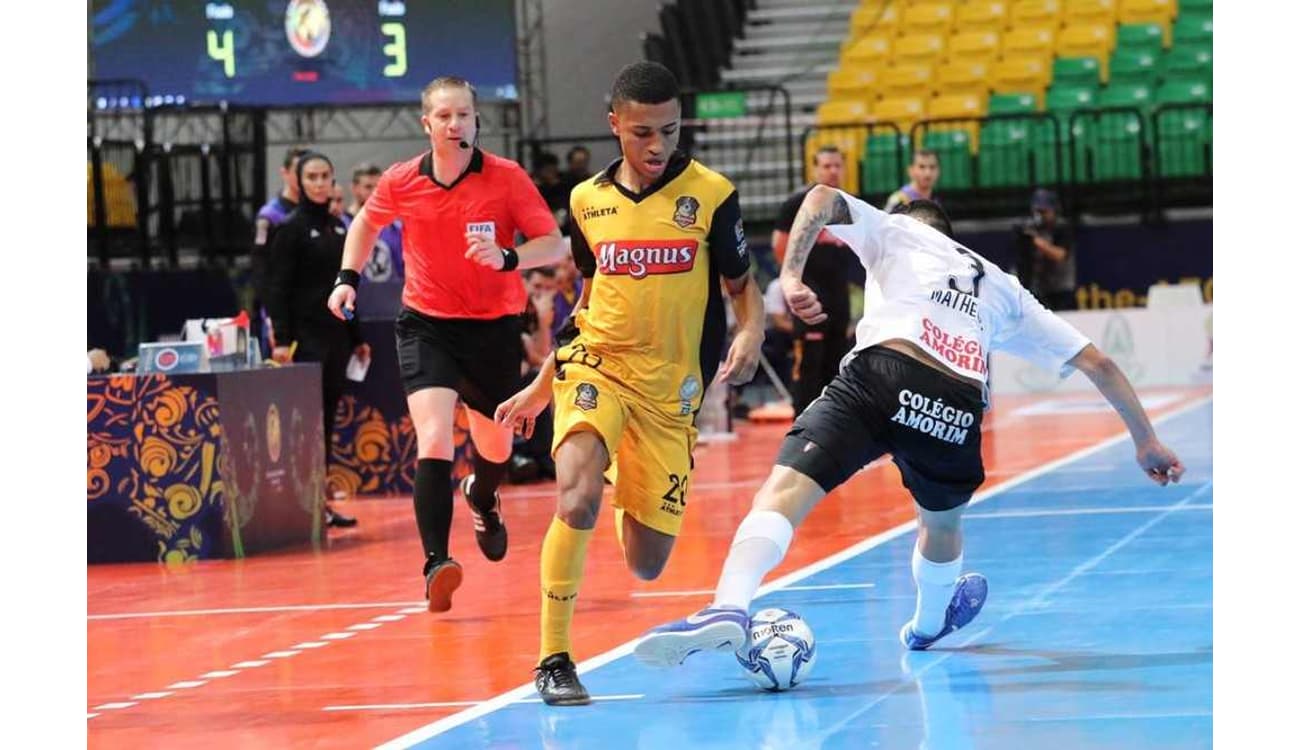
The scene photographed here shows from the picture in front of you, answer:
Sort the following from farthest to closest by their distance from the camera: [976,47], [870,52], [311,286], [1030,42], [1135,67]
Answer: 1. [870,52]
2. [976,47]
3. [1030,42]
4. [1135,67]
5. [311,286]

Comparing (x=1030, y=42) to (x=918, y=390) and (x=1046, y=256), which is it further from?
(x=918, y=390)

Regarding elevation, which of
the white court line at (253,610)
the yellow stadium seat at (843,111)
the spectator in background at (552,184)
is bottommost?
the white court line at (253,610)

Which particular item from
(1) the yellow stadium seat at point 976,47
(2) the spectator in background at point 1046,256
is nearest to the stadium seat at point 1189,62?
(1) the yellow stadium seat at point 976,47

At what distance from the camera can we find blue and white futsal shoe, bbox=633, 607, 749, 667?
574cm

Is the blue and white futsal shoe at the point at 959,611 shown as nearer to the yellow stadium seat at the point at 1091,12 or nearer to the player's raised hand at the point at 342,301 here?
the player's raised hand at the point at 342,301

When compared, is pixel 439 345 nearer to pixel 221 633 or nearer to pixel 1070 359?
pixel 221 633

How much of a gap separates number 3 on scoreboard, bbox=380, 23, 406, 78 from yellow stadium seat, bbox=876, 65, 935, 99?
21.3ft

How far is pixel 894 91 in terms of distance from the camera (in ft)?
79.4

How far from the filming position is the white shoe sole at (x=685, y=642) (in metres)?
5.74

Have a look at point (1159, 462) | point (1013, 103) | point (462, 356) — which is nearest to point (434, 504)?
point (462, 356)

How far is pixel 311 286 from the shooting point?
40.8ft

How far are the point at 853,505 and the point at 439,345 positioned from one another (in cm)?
374

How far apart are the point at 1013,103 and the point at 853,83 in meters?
2.14

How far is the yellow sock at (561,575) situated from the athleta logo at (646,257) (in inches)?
31.9
